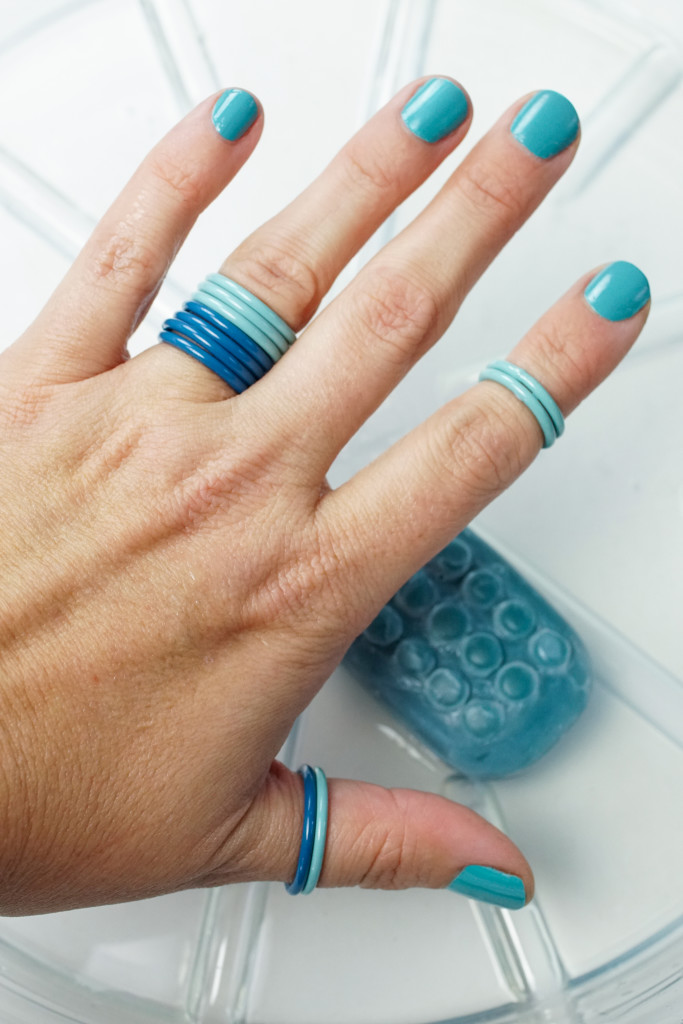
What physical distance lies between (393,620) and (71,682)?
11.0 inches

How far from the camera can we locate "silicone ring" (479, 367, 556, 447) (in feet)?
2.10

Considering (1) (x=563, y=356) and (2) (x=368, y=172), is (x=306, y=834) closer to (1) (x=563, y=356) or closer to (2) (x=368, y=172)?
(1) (x=563, y=356)

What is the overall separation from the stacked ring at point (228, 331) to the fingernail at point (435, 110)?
18 cm

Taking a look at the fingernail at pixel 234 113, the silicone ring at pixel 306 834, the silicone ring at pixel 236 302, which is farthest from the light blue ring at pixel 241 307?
the silicone ring at pixel 306 834

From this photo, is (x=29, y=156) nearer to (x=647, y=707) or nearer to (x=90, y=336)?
(x=90, y=336)

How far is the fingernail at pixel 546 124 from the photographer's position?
25.1 inches

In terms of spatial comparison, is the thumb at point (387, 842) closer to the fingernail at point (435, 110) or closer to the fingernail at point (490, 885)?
the fingernail at point (490, 885)

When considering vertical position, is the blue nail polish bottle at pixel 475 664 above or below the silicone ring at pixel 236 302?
below

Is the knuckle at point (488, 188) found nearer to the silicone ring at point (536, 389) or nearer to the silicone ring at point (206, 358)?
the silicone ring at point (536, 389)

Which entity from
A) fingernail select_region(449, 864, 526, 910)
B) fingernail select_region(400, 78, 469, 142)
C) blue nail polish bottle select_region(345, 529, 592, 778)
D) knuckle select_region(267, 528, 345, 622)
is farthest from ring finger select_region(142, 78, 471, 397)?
fingernail select_region(449, 864, 526, 910)

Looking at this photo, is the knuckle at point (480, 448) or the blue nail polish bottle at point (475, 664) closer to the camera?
the knuckle at point (480, 448)

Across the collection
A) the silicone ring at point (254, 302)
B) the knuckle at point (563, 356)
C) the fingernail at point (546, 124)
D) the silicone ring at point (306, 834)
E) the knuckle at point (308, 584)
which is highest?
the fingernail at point (546, 124)

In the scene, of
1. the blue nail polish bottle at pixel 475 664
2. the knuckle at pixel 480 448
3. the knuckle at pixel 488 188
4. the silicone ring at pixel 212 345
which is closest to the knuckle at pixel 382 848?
the blue nail polish bottle at pixel 475 664

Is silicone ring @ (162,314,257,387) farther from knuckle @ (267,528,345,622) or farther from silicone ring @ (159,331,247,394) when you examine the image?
knuckle @ (267,528,345,622)
